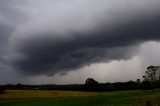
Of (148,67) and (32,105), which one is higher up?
(148,67)

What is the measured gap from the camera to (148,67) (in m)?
165

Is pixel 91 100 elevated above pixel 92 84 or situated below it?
below

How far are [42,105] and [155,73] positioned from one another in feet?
354

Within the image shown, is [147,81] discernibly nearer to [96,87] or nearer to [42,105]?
[96,87]

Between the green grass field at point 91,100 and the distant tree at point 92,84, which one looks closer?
the green grass field at point 91,100

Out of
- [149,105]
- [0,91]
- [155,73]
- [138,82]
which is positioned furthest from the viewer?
[138,82]

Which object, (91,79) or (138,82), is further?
(138,82)

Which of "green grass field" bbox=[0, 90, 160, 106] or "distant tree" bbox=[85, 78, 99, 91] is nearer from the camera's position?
"green grass field" bbox=[0, 90, 160, 106]

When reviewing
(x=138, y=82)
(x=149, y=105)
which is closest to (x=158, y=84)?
(x=138, y=82)

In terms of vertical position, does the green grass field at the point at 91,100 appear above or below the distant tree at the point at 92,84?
below

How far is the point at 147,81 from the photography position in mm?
167375

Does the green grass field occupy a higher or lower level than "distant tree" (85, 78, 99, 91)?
lower

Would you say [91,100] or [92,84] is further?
[92,84]

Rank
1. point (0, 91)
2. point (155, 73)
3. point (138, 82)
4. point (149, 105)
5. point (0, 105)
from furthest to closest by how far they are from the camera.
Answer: point (138, 82), point (155, 73), point (0, 91), point (0, 105), point (149, 105)
